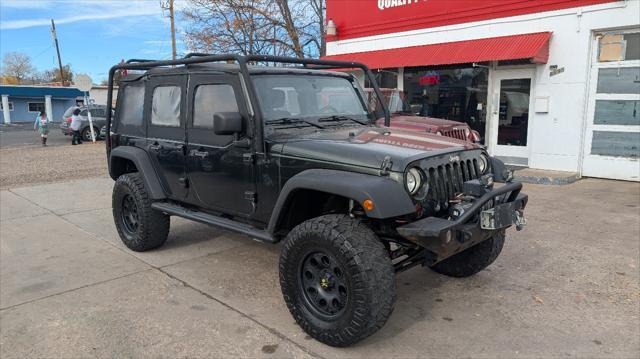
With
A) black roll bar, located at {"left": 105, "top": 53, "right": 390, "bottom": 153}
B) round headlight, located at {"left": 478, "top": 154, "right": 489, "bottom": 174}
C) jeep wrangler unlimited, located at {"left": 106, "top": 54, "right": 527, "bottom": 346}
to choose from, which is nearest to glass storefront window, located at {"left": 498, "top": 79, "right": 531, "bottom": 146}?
black roll bar, located at {"left": 105, "top": 53, "right": 390, "bottom": 153}

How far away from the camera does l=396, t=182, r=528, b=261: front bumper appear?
3.09 metres

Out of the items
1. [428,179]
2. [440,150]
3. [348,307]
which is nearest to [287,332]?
[348,307]

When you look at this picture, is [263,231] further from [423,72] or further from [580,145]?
[423,72]

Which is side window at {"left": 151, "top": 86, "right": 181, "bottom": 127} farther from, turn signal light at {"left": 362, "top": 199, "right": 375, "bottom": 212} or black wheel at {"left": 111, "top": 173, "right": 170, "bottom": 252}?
turn signal light at {"left": 362, "top": 199, "right": 375, "bottom": 212}

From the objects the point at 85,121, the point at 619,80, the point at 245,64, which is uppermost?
the point at 619,80

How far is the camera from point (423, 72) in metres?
12.9

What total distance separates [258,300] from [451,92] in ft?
31.8

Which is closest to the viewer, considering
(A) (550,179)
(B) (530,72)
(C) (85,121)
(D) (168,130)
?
(D) (168,130)

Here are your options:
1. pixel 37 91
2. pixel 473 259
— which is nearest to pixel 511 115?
pixel 473 259

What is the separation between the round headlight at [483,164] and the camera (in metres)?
3.95

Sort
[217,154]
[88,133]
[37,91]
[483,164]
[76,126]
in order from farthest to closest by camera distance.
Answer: [37,91]
[88,133]
[76,126]
[217,154]
[483,164]

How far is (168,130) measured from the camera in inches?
194

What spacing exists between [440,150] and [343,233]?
101cm

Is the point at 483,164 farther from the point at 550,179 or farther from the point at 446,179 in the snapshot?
the point at 550,179
